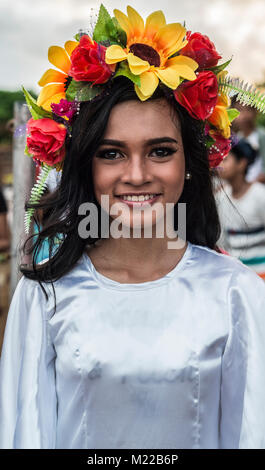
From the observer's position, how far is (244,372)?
1541 mm

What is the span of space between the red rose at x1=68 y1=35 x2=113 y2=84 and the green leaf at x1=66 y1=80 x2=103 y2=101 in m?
0.03

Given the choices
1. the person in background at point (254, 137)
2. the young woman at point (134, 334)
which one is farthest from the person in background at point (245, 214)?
the young woman at point (134, 334)

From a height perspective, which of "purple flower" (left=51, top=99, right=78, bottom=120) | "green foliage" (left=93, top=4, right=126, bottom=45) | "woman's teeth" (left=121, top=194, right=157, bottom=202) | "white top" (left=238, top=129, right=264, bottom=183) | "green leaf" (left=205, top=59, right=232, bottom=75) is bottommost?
"woman's teeth" (left=121, top=194, right=157, bottom=202)

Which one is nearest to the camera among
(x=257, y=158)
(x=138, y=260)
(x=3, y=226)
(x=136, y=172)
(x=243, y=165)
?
(x=136, y=172)

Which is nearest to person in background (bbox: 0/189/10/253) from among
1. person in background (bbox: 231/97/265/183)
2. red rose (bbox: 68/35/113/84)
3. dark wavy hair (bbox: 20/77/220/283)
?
person in background (bbox: 231/97/265/183)

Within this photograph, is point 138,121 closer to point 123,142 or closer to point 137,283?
point 123,142

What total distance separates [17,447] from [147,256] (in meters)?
0.73

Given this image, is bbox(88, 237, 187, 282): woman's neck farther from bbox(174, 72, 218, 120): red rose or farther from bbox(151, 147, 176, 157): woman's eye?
bbox(174, 72, 218, 120): red rose

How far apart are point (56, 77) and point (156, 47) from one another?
0.33 m

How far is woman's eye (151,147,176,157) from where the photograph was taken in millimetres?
1566

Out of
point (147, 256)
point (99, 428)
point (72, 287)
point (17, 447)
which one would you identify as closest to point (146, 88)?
point (147, 256)

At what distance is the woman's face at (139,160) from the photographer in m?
1.52

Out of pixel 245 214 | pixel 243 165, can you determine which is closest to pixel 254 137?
pixel 243 165

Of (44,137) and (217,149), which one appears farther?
(217,149)
